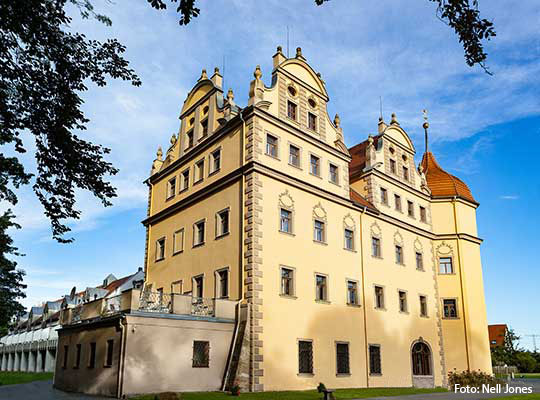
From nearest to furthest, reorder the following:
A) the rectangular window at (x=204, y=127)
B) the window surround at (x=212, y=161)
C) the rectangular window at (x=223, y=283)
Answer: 1. the rectangular window at (x=223, y=283)
2. the window surround at (x=212, y=161)
3. the rectangular window at (x=204, y=127)

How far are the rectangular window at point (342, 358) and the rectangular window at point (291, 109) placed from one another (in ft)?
41.0

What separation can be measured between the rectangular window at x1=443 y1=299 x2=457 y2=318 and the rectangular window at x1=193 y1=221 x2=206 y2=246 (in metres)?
19.2

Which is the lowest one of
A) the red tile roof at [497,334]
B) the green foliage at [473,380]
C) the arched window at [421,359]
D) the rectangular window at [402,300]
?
the green foliage at [473,380]

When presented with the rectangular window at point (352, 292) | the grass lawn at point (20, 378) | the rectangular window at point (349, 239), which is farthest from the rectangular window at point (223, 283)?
the grass lawn at point (20, 378)

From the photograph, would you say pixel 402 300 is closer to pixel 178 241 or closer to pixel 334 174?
pixel 334 174

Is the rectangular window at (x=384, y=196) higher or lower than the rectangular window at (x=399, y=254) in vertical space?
higher

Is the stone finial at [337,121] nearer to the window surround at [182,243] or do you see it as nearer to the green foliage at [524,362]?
the window surround at [182,243]

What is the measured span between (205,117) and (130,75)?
19724 millimetres

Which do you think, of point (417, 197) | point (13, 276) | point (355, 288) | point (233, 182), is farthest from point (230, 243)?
point (13, 276)

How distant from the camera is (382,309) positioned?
30.1m

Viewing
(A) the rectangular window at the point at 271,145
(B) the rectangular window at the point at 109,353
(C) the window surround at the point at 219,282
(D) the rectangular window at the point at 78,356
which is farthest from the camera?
(A) the rectangular window at the point at 271,145

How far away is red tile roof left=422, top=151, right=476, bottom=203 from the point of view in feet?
127

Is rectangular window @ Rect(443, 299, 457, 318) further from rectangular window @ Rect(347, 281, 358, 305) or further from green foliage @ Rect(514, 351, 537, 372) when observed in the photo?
green foliage @ Rect(514, 351, 537, 372)

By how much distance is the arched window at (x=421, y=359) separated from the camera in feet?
105
